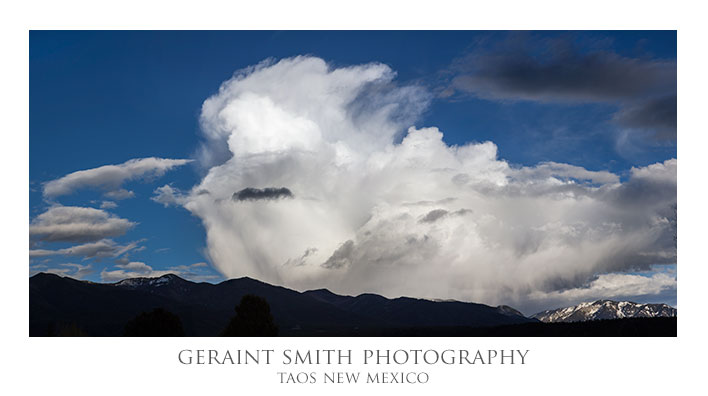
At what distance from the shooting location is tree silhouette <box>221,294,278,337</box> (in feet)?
309

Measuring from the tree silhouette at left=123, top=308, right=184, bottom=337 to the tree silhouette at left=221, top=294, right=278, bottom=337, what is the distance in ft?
43.3

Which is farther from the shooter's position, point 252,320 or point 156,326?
point 156,326

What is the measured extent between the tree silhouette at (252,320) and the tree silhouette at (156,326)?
13205mm

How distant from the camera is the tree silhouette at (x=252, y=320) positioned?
94312mm

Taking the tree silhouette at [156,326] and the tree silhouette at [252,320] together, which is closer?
the tree silhouette at [252,320]

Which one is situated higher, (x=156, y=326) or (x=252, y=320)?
(x=252, y=320)

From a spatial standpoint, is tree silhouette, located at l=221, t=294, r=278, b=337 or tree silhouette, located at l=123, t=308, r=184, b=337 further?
tree silhouette, located at l=123, t=308, r=184, b=337

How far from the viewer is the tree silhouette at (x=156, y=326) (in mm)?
104875

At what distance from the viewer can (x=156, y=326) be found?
347 feet

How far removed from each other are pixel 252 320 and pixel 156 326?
2083cm
